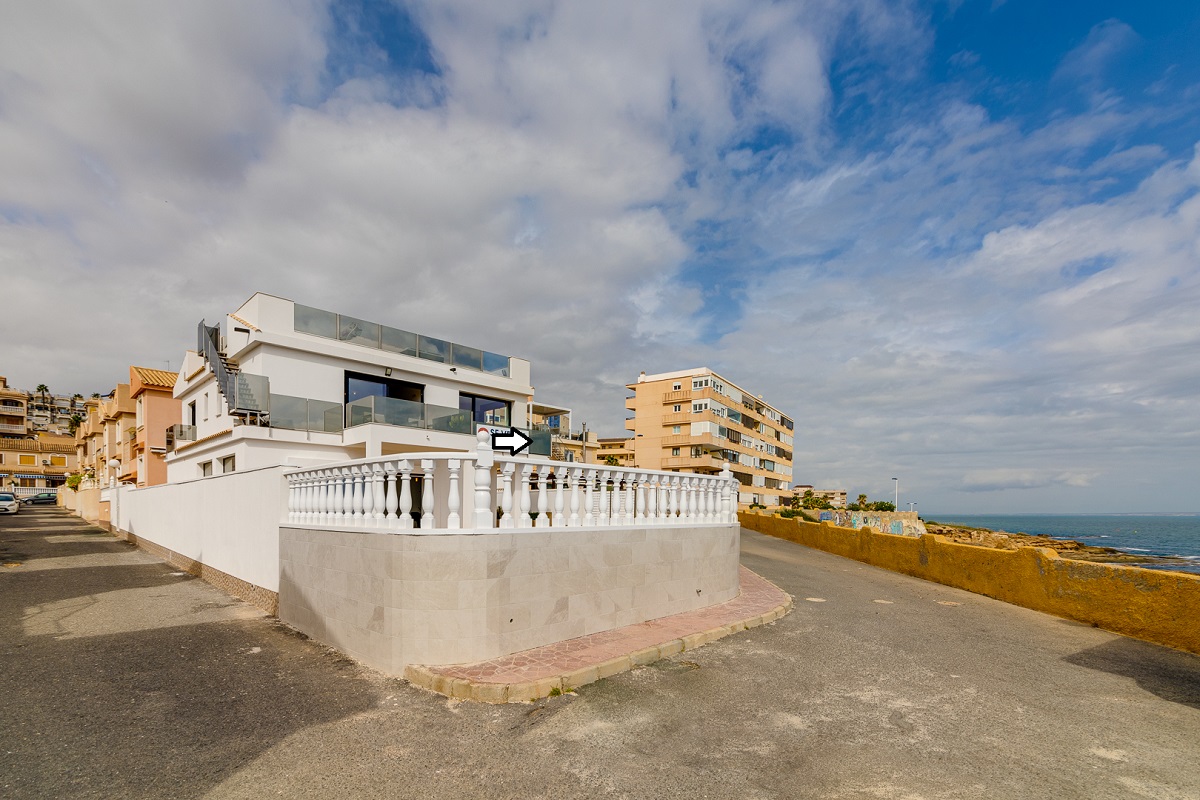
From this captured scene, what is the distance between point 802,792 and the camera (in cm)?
371

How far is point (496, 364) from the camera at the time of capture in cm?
2414

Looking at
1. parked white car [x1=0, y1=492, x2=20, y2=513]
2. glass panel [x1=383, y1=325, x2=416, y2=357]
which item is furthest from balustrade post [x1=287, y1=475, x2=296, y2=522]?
parked white car [x1=0, y1=492, x2=20, y2=513]

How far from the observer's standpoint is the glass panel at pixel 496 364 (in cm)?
2375

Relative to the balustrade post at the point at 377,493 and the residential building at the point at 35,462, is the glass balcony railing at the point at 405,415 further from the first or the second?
the residential building at the point at 35,462

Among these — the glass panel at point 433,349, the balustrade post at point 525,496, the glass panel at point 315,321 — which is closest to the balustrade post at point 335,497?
the balustrade post at point 525,496

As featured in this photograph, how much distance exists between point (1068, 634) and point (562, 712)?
26.4ft

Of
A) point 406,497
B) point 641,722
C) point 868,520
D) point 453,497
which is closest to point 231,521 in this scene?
point 406,497

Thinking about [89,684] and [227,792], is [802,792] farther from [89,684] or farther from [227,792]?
[89,684]

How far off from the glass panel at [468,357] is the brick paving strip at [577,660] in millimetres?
16618

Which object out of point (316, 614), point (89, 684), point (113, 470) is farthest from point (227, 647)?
point (113, 470)

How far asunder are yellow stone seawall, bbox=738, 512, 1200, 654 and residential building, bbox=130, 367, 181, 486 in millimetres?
33680

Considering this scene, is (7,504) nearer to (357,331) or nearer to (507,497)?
(357,331)

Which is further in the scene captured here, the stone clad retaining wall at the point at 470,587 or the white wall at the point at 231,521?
the white wall at the point at 231,521

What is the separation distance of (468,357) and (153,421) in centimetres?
2017
